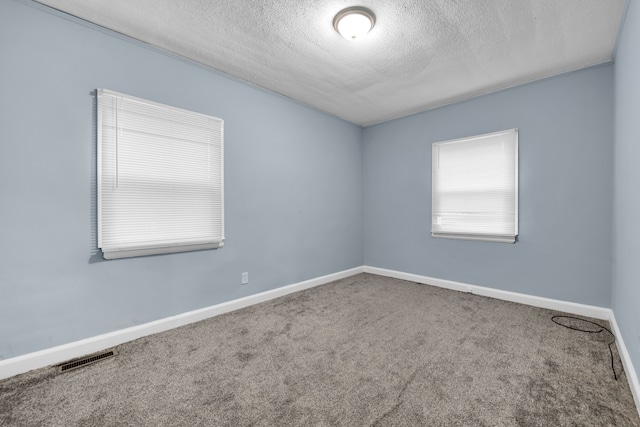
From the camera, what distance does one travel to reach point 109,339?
220 cm

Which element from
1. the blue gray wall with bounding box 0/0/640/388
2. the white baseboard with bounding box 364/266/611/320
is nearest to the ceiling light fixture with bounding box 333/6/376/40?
the blue gray wall with bounding box 0/0/640/388

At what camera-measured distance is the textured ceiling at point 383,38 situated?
200cm

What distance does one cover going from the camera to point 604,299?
107 inches

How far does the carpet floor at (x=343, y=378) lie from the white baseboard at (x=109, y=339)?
0.07m

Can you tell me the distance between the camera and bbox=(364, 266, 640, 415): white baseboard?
1738 mm

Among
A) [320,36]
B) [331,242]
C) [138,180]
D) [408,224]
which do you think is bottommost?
[331,242]

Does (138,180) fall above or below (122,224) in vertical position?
above

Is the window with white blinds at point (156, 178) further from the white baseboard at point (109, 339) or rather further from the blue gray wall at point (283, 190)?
the white baseboard at point (109, 339)

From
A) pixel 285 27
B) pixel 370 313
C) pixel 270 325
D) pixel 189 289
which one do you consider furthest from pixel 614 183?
pixel 189 289

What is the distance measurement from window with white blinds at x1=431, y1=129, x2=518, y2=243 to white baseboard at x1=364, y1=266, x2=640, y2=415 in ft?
2.15

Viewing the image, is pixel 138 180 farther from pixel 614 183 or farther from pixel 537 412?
pixel 614 183

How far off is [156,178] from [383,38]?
7.79ft

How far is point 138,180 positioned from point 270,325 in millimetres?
1788

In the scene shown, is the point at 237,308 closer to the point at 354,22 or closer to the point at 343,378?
the point at 343,378
